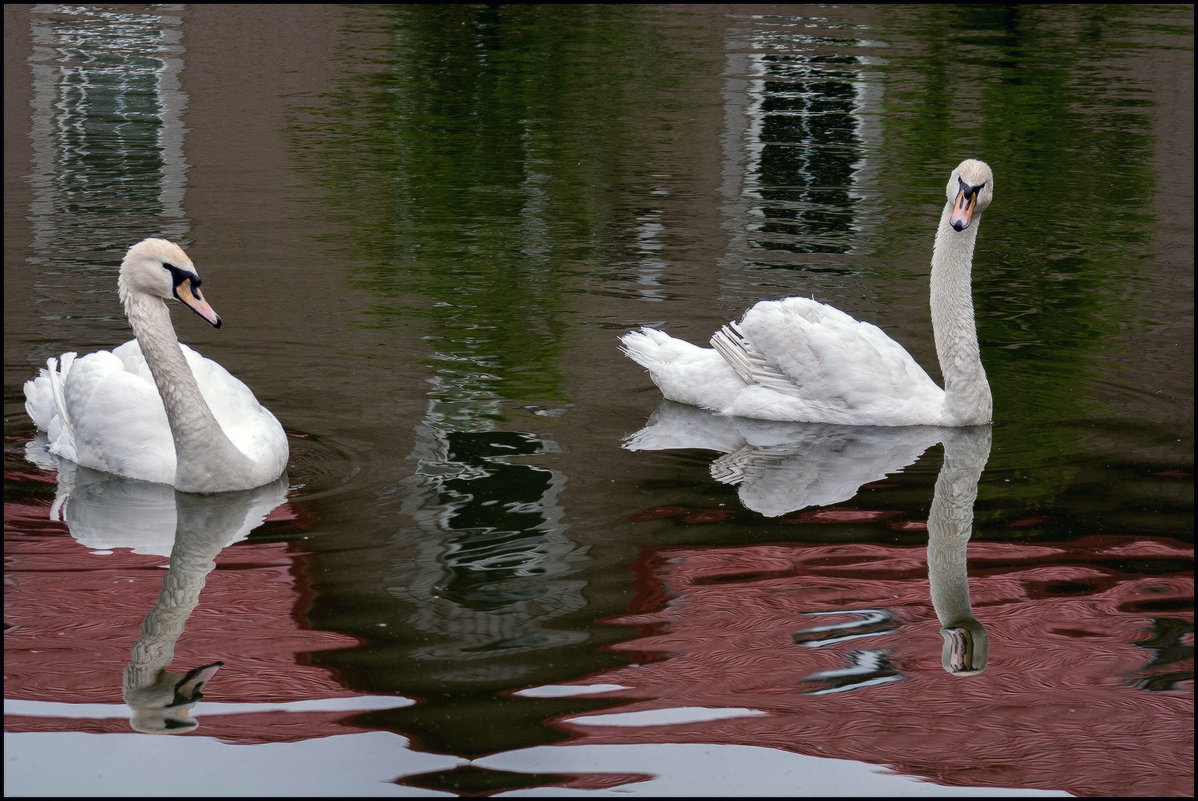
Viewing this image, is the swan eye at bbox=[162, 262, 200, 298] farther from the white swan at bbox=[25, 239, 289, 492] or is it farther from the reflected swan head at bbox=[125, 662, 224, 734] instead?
the reflected swan head at bbox=[125, 662, 224, 734]

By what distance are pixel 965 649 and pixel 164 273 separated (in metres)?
3.58

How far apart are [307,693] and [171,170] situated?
34.5ft

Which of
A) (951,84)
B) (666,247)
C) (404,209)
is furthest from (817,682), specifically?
(951,84)

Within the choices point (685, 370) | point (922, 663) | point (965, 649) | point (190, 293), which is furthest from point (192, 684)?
point (685, 370)

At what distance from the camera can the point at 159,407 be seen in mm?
7422

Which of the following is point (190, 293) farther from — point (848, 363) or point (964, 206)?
point (964, 206)

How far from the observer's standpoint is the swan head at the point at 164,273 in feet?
22.3

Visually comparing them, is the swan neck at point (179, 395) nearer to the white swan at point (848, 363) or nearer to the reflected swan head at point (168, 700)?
Result: the reflected swan head at point (168, 700)

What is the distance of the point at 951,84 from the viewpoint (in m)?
21.0

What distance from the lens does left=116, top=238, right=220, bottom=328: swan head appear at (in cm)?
679

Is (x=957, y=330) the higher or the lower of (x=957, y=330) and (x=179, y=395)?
the lower

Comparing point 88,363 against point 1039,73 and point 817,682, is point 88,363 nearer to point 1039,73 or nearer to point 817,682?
point 817,682

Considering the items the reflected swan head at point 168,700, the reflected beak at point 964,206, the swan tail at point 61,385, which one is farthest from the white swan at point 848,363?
the reflected swan head at point 168,700

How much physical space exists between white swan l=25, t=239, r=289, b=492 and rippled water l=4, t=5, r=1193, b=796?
0.47ft
